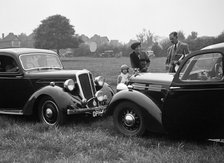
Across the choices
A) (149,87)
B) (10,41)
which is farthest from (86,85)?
(10,41)

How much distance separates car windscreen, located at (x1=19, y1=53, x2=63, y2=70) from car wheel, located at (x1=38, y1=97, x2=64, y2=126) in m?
1.19

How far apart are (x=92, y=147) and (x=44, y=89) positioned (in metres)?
2.15

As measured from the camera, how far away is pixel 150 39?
72875 millimetres

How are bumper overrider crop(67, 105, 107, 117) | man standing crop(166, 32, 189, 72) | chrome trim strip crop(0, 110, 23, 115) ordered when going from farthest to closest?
man standing crop(166, 32, 189, 72)
chrome trim strip crop(0, 110, 23, 115)
bumper overrider crop(67, 105, 107, 117)

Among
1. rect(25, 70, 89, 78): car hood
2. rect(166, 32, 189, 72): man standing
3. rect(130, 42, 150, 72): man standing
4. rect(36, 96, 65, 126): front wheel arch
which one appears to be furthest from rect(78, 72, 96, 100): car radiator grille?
rect(166, 32, 189, 72): man standing

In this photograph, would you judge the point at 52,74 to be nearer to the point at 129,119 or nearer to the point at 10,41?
the point at 129,119

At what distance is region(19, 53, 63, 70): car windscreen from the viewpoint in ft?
24.3

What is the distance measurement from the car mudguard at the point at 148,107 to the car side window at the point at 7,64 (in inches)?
118

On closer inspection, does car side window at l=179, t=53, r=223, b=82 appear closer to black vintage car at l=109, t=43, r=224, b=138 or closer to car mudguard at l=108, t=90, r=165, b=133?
black vintage car at l=109, t=43, r=224, b=138

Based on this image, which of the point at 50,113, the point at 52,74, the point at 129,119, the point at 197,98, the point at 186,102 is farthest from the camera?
the point at 52,74

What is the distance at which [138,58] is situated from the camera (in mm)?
8203

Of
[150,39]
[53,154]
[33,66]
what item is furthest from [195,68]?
[150,39]

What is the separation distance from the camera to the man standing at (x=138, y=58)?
26.8 feet

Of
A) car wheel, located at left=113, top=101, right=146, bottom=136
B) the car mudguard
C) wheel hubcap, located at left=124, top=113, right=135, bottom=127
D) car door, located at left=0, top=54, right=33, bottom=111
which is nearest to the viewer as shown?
the car mudguard
